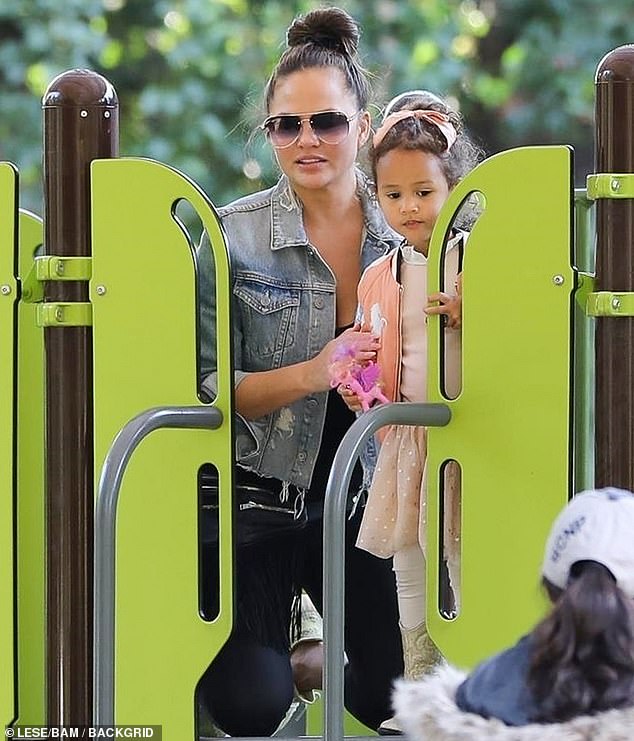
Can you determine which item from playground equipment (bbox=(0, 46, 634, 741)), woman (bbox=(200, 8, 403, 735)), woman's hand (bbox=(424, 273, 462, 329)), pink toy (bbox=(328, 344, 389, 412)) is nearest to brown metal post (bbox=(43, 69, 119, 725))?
playground equipment (bbox=(0, 46, 634, 741))

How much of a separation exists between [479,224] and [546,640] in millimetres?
546

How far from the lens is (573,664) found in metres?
1.39

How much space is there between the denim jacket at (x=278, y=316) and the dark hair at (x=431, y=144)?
139mm

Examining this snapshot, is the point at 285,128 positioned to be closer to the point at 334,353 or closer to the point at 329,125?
the point at 329,125

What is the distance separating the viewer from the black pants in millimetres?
2033

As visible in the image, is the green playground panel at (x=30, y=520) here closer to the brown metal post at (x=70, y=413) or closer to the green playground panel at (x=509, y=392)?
the brown metal post at (x=70, y=413)

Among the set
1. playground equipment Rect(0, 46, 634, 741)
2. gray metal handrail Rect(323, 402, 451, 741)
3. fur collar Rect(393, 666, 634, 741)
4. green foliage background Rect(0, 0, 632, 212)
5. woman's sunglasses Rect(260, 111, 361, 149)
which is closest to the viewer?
fur collar Rect(393, 666, 634, 741)

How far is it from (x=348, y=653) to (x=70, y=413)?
0.50 meters

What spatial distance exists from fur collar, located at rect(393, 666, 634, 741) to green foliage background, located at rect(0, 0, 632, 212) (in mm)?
3563

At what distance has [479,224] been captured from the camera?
70.7 inches

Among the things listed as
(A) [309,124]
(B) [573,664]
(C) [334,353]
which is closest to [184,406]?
(C) [334,353]

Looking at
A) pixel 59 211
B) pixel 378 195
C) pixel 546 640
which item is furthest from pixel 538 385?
pixel 59 211

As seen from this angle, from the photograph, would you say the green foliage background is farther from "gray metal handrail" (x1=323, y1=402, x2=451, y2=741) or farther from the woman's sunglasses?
"gray metal handrail" (x1=323, y1=402, x2=451, y2=741)

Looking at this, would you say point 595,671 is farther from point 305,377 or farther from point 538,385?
point 305,377
